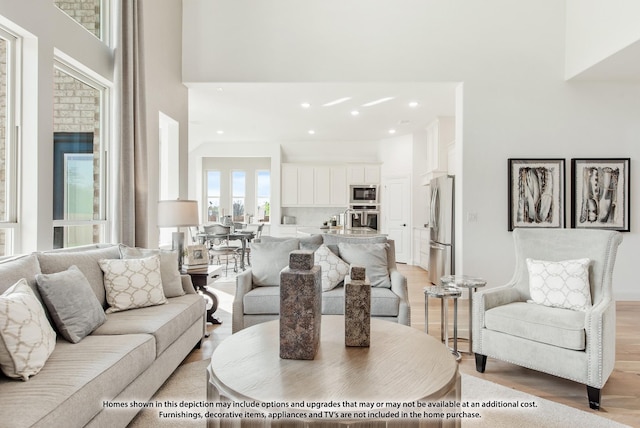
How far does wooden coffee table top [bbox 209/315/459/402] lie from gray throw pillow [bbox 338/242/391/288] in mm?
1573

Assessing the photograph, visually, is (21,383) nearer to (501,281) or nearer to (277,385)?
(277,385)

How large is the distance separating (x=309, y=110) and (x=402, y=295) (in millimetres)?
4161

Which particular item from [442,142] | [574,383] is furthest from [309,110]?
[574,383]

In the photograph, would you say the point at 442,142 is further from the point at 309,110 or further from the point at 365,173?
the point at 365,173

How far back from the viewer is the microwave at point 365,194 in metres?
9.03

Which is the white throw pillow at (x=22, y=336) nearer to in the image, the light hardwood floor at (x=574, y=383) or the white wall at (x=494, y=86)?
the light hardwood floor at (x=574, y=383)

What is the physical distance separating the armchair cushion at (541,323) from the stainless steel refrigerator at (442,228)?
263 cm

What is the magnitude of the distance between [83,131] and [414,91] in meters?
3.99

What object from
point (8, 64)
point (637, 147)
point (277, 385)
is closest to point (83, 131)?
point (8, 64)

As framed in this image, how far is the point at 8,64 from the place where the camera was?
8.37 feet

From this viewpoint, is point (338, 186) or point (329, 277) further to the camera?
point (338, 186)

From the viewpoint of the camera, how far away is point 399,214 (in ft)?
27.4

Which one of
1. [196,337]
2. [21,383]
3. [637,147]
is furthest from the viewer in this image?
[637,147]

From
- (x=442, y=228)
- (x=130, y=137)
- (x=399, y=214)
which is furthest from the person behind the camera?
(x=399, y=214)
